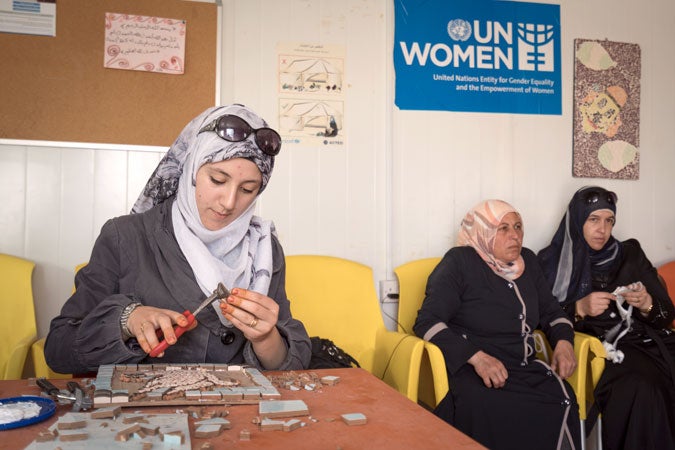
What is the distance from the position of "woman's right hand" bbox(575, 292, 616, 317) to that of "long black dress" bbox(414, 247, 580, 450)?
151mm

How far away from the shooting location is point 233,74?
2904mm

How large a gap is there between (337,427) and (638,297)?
2314 millimetres

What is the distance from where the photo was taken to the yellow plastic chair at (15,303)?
2.44 metres

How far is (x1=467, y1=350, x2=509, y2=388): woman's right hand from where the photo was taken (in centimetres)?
233

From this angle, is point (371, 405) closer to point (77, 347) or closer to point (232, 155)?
point (77, 347)

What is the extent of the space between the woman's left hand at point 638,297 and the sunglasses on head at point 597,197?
19.4 inches

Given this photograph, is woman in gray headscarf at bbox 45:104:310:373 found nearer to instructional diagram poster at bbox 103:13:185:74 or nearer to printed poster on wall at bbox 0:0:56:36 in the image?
instructional diagram poster at bbox 103:13:185:74

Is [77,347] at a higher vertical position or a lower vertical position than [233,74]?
lower

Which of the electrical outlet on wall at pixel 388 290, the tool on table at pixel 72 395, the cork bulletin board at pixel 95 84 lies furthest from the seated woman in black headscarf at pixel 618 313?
the tool on table at pixel 72 395

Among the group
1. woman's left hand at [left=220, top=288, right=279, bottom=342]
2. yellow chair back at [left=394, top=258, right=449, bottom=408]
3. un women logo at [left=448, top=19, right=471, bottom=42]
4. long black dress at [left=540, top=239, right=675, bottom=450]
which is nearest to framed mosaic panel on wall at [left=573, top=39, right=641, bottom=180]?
un women logo at [left=448, top=19, right=471, bottom=42]

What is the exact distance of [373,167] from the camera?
308 cm

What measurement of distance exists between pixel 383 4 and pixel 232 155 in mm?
1895

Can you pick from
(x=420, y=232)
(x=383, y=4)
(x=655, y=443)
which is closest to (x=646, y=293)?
(x=655, y=443)

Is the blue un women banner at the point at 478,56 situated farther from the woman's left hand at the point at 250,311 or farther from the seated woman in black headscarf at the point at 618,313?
the woman's left hand at the point at 250,311
